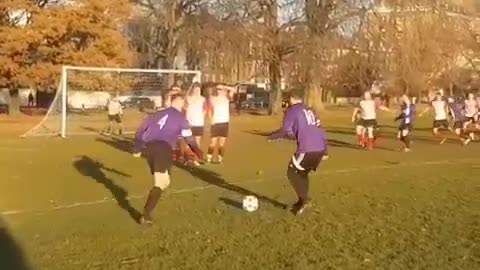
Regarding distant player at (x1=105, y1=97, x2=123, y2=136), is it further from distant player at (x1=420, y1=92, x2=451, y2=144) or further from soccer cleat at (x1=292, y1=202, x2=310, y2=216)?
soccer cleat at (x1=292, y1=202, x2=310, y2=216)

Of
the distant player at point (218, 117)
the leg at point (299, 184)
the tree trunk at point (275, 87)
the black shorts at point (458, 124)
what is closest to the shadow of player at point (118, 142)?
the distant player at point (218, 117)

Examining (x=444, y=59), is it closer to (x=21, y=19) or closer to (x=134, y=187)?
(x=21, y=19)

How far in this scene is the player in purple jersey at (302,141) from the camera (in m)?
12.8

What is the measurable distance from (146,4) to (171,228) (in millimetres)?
54593

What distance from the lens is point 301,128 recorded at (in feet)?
42.0

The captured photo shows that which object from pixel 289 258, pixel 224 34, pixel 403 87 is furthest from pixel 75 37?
pixel 289 258

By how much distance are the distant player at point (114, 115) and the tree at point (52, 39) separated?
11.1 meters

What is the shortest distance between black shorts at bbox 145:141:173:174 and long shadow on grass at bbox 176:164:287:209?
2330mm

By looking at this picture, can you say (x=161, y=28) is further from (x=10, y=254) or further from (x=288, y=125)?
(x=10, y=254)

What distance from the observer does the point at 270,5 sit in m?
54.2

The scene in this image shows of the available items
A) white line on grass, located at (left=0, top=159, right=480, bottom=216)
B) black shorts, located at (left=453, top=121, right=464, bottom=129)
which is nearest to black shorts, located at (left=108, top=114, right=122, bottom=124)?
black shorts, located at (left=453, top=121, right=464, bottom=129)

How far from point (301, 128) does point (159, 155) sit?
231 centimetres

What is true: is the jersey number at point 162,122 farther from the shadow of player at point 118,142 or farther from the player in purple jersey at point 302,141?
the shadow of player at point 118,142

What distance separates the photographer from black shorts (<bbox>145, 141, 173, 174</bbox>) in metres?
11.8
